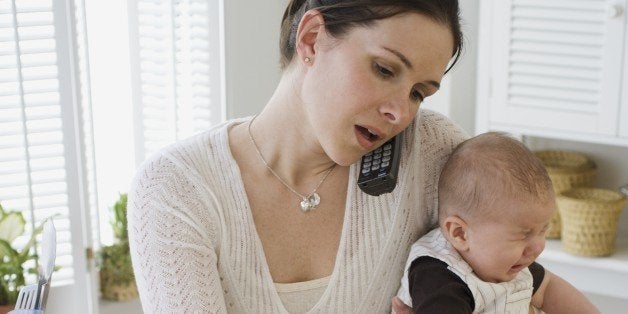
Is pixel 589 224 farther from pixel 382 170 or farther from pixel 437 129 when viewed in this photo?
pixel 382 170

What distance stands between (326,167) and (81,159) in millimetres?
1158

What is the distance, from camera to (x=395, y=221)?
4.92 ft

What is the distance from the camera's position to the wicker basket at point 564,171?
263 centimetres

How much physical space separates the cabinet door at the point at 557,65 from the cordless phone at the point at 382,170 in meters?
1.26

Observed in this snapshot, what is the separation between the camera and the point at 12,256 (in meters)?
2.40

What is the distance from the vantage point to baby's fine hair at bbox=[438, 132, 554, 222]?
1.39 metres

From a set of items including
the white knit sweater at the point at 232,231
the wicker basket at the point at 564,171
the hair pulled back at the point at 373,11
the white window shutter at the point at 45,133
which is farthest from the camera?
the wicker basket at the point at 564,171

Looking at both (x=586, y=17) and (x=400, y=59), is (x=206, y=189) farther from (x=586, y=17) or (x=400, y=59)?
(x=586, y=17)

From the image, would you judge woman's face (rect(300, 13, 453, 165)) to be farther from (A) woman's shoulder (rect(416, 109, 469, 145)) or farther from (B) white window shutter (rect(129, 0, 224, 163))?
(B) white window shutter (rect(129, 0, 224, 163))

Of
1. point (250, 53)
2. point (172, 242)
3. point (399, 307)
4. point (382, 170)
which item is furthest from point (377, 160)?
point (250, 53)

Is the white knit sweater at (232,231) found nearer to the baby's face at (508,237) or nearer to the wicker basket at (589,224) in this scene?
the baby's face at (508,237)

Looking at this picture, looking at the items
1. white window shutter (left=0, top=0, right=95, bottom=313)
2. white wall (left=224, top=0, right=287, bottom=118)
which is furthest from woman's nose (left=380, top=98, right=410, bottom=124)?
white wall (left=224, top=0, right=287, bottom=118)

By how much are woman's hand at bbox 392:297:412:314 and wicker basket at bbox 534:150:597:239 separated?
4.23 feet

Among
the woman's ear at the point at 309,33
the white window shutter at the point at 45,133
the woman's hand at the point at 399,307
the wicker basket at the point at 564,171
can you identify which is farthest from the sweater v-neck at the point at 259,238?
the wicker basket at the point at 564,171
